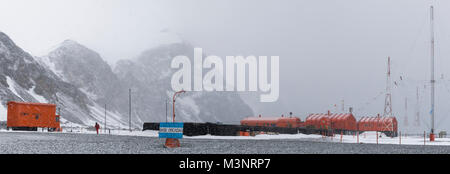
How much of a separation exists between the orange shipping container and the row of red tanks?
43993 millimetres

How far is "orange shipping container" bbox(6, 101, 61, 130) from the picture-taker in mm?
62344

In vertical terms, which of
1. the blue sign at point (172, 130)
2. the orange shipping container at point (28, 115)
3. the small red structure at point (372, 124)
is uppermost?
the blue sign at point (172, 130)

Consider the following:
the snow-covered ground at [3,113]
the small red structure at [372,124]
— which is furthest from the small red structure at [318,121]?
the snow-covered ground at [3,113]

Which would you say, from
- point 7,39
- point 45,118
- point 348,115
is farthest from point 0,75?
point 348,115

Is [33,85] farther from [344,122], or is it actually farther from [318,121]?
[344,122]

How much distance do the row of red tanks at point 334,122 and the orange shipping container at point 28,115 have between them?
43993 mm

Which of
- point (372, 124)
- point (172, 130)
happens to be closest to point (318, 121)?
point (372, 124)

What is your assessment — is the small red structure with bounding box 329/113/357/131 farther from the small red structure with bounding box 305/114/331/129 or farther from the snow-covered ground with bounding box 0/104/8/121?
the snow-covered ground with bounding box 0/104/8/121

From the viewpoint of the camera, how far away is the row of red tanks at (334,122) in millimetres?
94000

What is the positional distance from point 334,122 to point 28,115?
56.7 metres

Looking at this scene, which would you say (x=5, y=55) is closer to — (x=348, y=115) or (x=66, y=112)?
(x=66, y=112)

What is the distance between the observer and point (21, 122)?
6231cm

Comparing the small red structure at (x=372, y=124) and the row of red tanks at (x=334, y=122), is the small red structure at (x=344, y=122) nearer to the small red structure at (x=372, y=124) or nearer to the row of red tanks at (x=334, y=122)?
the row of red tanks at (x=334, y=122)
